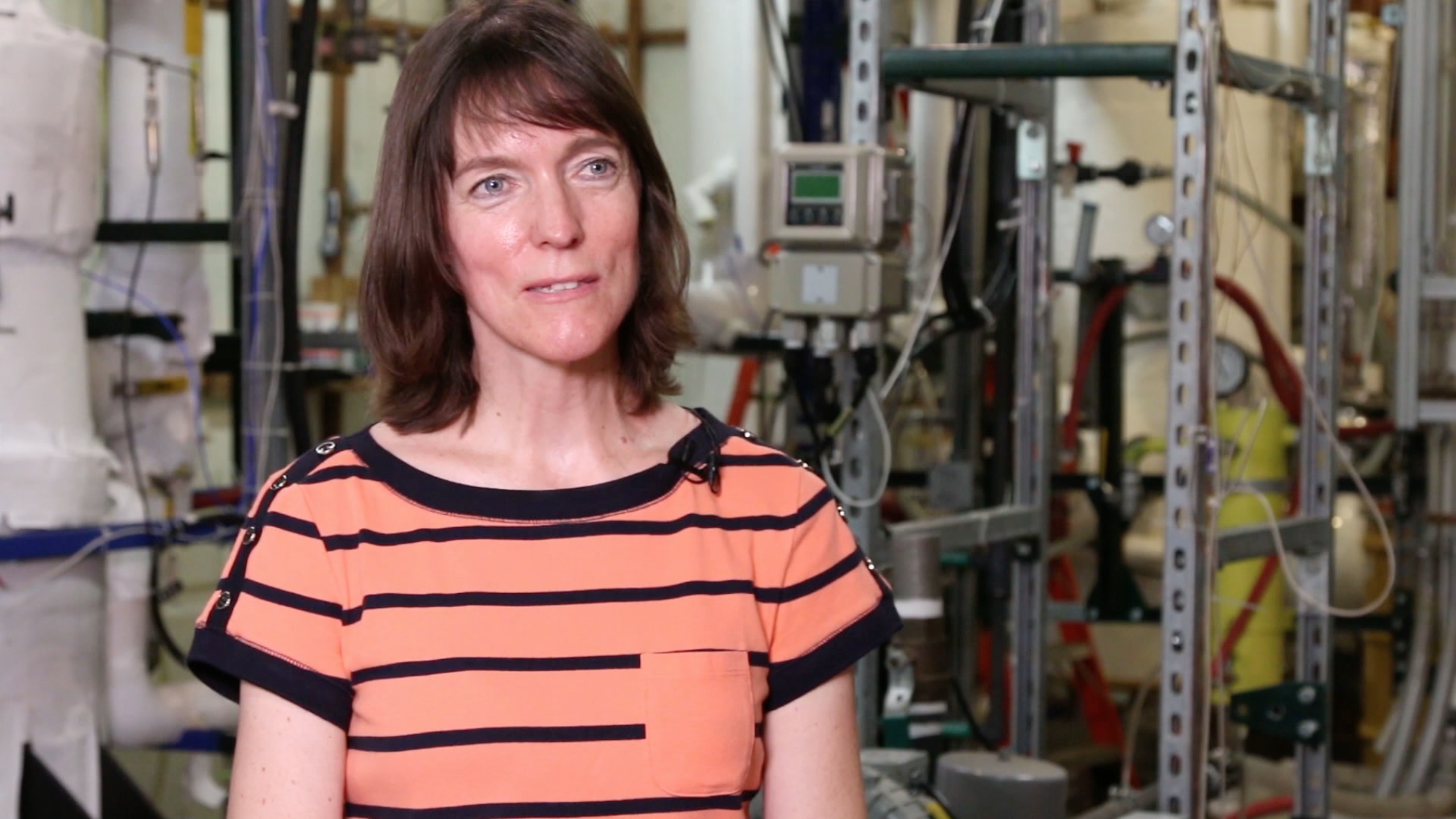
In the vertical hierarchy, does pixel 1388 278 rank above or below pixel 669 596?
above

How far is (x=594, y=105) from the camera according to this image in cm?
123

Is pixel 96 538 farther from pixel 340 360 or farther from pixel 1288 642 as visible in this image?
pixel 1288 642

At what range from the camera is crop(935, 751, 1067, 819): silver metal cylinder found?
2301 millimetres

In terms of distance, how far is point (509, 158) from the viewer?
1.21 m

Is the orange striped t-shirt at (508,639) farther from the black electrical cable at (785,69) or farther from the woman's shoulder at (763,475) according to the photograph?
the black electrical cable at (785,69)

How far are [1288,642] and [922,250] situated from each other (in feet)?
5.20

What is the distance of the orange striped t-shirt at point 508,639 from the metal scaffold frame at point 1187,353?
1.19 meters

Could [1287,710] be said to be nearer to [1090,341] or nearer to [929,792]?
[1090,341]

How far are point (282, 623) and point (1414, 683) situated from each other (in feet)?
11.2

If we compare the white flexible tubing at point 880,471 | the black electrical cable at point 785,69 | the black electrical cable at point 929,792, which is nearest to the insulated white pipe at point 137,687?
the white flexible tubing at point 880,471

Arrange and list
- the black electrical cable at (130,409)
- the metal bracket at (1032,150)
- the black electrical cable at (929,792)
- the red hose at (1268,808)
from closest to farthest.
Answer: the black electrical cable at (929,792) → the black electrical cable at (130,409) → the metal bracket at (1032,150) → the red hose at (1268,808)

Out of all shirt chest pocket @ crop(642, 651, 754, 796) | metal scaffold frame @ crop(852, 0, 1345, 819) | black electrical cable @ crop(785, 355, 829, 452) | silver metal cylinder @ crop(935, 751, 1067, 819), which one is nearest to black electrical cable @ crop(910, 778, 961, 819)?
silver metal cylinder @ crop(935, 751, 1067, 819)

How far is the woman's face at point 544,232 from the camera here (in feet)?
3.94

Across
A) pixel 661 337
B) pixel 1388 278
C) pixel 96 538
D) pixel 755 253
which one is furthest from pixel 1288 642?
pixel 661 337
